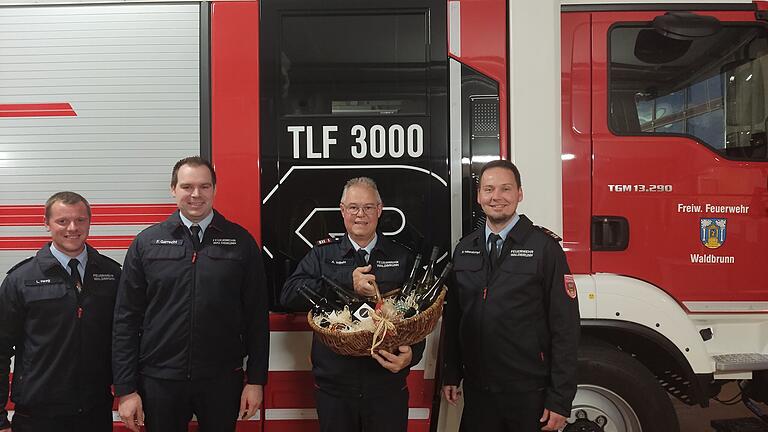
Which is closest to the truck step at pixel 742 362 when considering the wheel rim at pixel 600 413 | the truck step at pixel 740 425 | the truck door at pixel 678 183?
the truck door at pixel 678 183

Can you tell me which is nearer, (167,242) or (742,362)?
(167,242)

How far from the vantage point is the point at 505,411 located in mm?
2291

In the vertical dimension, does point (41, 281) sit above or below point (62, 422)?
above

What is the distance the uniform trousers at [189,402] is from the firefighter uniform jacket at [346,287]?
41 cm

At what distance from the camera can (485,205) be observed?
2.31 meters

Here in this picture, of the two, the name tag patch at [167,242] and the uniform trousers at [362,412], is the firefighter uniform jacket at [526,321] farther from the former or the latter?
the name tag patch at [167,242]

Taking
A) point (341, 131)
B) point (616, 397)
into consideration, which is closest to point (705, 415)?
point (616, 397)

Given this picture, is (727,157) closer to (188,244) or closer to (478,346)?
(478,346)

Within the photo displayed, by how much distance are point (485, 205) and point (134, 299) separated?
1558mm

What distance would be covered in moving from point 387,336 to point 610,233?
1.54 meters

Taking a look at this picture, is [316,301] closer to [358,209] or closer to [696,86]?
[358,209]

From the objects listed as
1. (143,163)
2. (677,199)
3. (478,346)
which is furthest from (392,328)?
(677,199)

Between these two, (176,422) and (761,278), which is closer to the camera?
(176,422)

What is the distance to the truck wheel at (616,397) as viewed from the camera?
2900 mm
